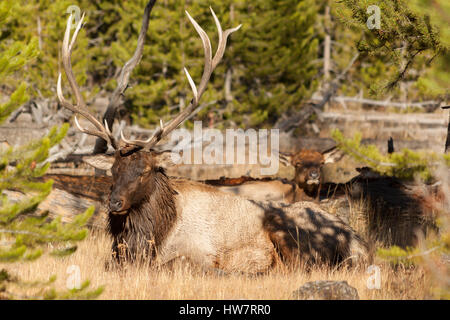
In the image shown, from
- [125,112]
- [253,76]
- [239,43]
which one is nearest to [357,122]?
[253,76]

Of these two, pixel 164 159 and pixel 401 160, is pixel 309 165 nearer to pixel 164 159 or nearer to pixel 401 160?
pixel 164 159

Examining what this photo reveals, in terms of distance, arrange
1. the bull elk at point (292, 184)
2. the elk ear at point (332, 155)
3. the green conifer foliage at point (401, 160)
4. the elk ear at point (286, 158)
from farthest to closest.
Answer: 1. the elk ear at point (286, 158)
2. the elk ear at point (332, 155)
3. the bull elk at point (292, 184)
4. the green conifer foliage at point (401, 160)

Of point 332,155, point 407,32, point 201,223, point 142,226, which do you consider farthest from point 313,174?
point 407,32

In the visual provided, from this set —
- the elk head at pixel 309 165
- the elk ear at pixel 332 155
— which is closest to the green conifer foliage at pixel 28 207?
the elk head at pixel 309 165

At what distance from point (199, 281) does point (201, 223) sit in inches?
42.4

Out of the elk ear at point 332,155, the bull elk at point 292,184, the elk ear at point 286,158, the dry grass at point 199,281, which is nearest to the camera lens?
the dry grass at point 199,281

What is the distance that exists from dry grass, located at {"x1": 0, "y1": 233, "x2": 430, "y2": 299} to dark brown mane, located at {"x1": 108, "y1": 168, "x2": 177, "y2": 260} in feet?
0.97

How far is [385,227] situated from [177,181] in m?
3.07

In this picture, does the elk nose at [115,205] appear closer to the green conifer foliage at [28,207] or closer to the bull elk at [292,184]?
the green conifer foliage at [28,207]

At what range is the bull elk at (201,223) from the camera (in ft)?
19.7

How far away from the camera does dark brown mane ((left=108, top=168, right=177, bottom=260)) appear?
609 cm

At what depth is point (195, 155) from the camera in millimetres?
14898

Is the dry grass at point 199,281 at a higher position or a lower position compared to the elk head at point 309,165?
lower

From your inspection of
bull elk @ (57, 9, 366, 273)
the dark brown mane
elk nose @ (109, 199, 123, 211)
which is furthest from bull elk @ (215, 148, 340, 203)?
elk nose @ (109, 199, 123, 211)
